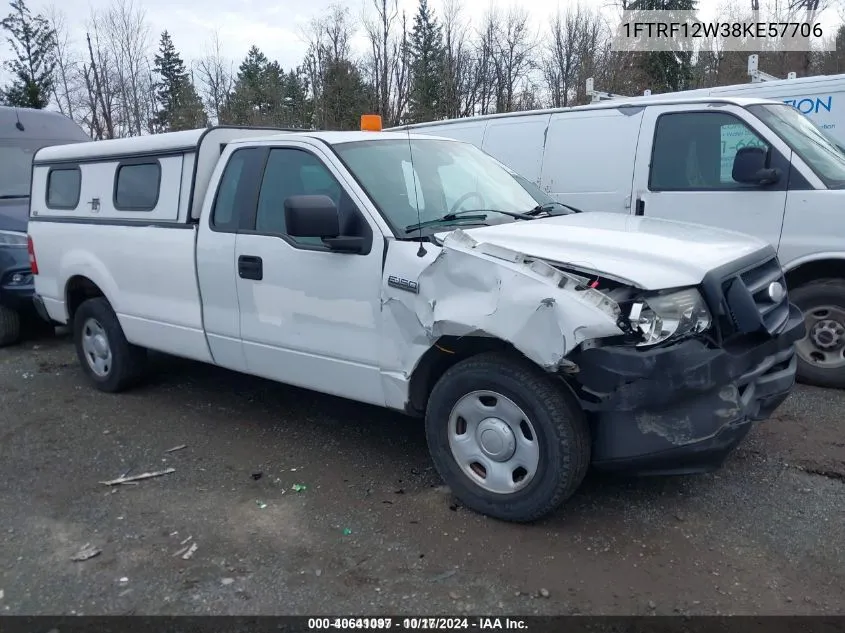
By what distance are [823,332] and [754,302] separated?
2413mm

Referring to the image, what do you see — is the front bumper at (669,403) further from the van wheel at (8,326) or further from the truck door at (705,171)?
the van wheel at (8,326)

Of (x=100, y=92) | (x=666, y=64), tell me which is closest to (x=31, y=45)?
(x=100, y=92)

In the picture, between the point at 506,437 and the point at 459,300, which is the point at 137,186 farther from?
the point at 506,437

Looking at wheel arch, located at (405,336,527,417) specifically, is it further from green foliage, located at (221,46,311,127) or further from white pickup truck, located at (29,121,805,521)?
green foliage, located at (221,46,311,127)

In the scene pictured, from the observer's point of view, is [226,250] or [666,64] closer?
[226,250]

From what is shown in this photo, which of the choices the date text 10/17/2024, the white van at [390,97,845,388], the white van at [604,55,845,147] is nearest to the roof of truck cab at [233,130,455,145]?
the white van at [390,97,845,388]

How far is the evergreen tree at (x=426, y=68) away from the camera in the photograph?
23734mm

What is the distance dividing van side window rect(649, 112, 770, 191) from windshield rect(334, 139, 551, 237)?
1.76 metres

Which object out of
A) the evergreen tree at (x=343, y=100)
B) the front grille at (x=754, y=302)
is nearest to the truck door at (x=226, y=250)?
the front grille at (x=754, y=302)

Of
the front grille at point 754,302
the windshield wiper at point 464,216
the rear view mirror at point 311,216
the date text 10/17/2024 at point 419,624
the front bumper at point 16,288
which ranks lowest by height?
the date text 10/17/2024 at point 419,624

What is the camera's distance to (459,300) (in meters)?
3.36

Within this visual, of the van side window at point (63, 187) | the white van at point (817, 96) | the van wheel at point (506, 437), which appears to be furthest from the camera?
the white van at point (817, 96)

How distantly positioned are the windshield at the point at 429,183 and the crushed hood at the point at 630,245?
289 millimetres

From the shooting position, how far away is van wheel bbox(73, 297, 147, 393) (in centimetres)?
557
